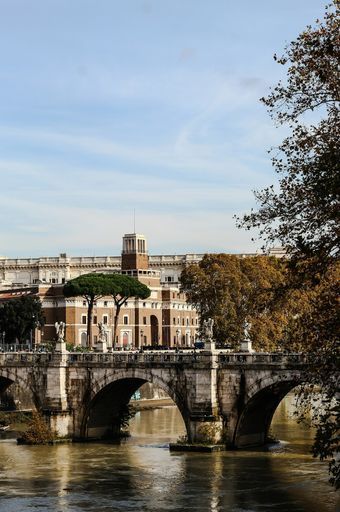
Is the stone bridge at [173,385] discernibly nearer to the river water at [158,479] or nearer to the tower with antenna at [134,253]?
the river water at [158,479]

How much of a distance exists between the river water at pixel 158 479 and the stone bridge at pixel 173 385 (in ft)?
6.54

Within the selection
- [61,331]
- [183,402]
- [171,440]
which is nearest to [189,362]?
[183,402]

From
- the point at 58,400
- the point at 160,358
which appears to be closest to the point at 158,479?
the point at 160,358

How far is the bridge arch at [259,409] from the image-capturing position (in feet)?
186

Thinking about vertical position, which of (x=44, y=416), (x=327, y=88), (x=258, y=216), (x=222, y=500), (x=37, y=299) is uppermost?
(x=37, y=299)

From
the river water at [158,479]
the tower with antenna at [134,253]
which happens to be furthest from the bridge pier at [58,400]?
the tower with antenna at [134,253]

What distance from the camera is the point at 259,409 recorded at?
59.2 metres

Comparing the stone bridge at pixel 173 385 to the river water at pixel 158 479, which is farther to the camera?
the stone bridge at pixel 173 385

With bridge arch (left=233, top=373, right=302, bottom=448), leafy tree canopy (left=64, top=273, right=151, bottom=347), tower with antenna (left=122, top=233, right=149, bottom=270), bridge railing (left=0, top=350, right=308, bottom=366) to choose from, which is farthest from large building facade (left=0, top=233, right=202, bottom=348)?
bridge arch (left=233, top=373, right=302, bottom=448)

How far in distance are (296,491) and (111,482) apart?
361 inches

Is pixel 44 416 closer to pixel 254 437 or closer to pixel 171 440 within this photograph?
pixel 171 440

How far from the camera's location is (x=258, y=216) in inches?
1136

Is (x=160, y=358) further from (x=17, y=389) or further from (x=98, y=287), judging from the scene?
(x=98, y=287)

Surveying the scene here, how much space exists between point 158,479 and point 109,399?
16480mm
